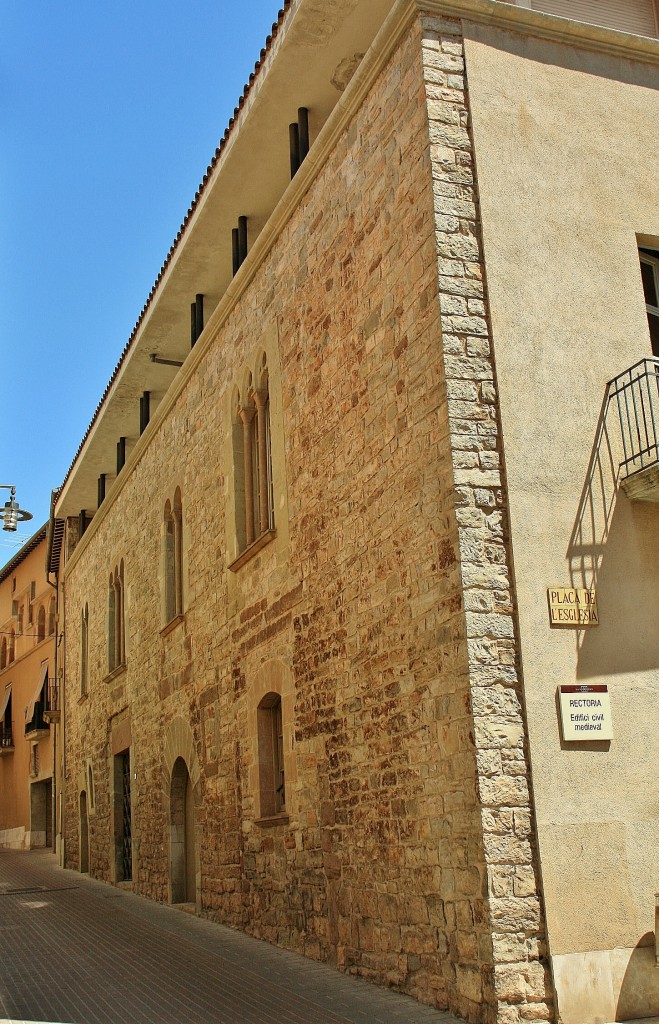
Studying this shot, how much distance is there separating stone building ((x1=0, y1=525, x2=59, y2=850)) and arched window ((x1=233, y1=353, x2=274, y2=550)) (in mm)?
15977

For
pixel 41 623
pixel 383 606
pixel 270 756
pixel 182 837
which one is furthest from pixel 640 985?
pixel 41 623

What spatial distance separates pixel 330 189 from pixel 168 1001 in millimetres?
6901

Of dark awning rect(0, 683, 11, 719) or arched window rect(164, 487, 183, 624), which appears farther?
dark awning rect(0, 683, 11, 719)

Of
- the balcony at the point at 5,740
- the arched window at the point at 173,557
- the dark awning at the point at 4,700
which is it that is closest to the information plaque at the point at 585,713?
the arched window at the point at 173,557

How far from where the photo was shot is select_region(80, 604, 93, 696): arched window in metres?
21.6

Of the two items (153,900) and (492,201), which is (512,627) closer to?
(492,201)

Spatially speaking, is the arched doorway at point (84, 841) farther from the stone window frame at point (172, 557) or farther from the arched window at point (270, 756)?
the arched window at point (270, 756)

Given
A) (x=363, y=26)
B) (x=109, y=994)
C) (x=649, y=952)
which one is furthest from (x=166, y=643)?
(x=649, y=952)

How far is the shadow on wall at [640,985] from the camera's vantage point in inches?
258

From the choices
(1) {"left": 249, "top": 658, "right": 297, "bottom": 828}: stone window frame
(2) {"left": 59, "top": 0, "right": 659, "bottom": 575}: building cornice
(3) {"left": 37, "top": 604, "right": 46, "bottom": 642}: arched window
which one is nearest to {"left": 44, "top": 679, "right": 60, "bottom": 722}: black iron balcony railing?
(3) {"left": 37, "top": 604, "right": 46, "bottom": 642}: arched window

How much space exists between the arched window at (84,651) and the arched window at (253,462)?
10760mm

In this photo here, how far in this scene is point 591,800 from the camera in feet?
22.4

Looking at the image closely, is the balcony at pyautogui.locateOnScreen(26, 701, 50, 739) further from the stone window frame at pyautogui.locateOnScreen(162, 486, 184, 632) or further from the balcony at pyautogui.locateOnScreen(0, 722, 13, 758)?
the stone window frame at pyautogui.locateOnScreen(162, 486, 184, 632)

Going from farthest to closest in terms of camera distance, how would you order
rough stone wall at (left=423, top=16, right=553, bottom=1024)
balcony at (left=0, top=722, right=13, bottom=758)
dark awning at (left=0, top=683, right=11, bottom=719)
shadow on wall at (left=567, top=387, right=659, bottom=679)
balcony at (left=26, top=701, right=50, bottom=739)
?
dark awning at (left=0, top=683, right=11, bottom=719)
balcony at (left=0, top=722, right=13, bottom=758)
balcony at (left=26, top=701, right=50, bottom=739)
shadow on wall at (left=567, top=387, right=659, bottom=679)
rough stone wall at (left=423, top=16, right=553, bottom=1024)
